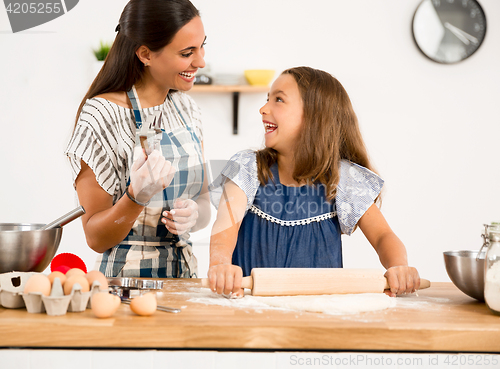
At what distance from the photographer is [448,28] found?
2697mm

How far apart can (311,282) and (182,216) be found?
330 mm

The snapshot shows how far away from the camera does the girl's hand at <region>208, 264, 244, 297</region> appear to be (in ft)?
2.74

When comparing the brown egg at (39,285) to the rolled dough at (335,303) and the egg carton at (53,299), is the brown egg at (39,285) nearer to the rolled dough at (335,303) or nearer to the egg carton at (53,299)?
the egg carton at (53,299)

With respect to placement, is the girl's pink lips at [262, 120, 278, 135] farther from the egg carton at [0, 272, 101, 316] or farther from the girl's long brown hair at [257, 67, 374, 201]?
the egg carton at [0, 272, 101, 316]

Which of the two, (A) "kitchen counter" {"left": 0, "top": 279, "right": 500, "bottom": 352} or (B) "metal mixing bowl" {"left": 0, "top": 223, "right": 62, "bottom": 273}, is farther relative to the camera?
(B) "metal mixing bowl" {"left": 0, "top": 223, "right": 62, "bottom": 273}

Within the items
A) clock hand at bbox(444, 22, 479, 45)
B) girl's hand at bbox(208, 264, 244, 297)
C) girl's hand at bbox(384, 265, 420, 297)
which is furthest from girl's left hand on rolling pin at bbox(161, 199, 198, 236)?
clock hand at bbox(444, 22, 479, 45)

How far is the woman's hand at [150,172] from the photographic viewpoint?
0.85m

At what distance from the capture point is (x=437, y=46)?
2.72 metres

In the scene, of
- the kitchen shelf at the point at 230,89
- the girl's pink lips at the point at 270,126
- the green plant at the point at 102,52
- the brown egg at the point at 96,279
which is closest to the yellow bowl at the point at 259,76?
the kitchen shelf at the point at 230,89

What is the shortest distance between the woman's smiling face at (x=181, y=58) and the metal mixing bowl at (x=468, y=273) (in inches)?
29.2

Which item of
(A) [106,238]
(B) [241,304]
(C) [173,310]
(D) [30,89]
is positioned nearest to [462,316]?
(B) [241,304]

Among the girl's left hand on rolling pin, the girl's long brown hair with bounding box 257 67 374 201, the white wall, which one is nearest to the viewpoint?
the girl's left hand on rolling pin

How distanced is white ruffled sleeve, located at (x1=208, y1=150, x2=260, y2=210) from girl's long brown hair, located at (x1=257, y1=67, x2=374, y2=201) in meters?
0.02

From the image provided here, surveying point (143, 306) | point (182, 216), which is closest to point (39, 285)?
point (143, 306)
